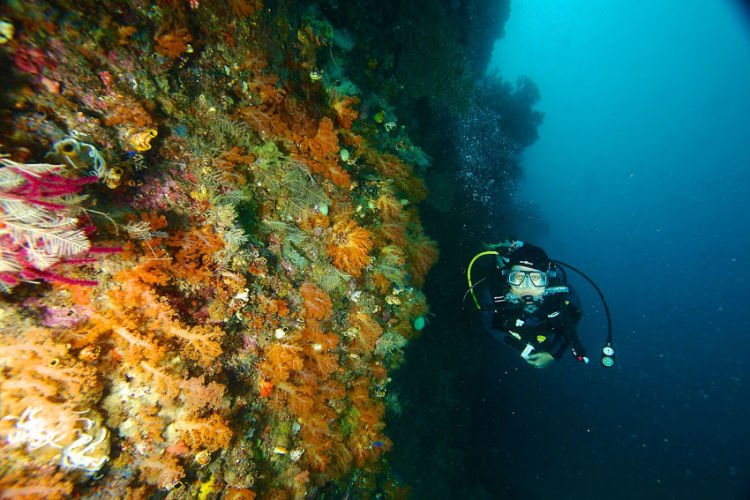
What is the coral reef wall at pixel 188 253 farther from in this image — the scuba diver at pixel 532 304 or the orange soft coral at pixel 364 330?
the scuba diver at pixel 532 304

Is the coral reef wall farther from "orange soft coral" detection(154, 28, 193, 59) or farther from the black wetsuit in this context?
the black wetsuit

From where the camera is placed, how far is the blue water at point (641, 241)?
13750mm

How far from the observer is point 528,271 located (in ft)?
19.1

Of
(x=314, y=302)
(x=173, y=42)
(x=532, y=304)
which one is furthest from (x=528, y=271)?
(x=173, y=42)

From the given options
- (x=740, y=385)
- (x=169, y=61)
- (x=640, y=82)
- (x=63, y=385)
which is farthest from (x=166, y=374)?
(x=640, y=82)

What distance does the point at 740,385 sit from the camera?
2677 centimetres

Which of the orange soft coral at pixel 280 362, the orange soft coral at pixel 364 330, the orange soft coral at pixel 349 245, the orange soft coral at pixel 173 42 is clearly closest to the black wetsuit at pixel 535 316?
the orange soft coral at pixel 364 330

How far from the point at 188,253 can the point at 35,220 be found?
112 cm

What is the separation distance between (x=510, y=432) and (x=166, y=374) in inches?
503

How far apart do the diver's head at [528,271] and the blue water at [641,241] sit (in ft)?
21.3

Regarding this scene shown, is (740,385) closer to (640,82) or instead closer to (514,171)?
(514,171)

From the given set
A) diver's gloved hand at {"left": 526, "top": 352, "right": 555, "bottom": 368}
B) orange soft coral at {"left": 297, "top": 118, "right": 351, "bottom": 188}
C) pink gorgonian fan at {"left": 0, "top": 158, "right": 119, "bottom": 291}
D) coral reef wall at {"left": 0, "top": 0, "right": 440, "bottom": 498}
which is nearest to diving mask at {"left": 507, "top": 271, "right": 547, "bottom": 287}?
diver's gloved hand at {"left": 526, "top": 352, "right": 555, "bottom": 368}

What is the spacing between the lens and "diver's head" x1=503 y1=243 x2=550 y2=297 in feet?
18.8

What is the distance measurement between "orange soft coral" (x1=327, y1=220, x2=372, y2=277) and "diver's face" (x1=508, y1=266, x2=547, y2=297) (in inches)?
131
